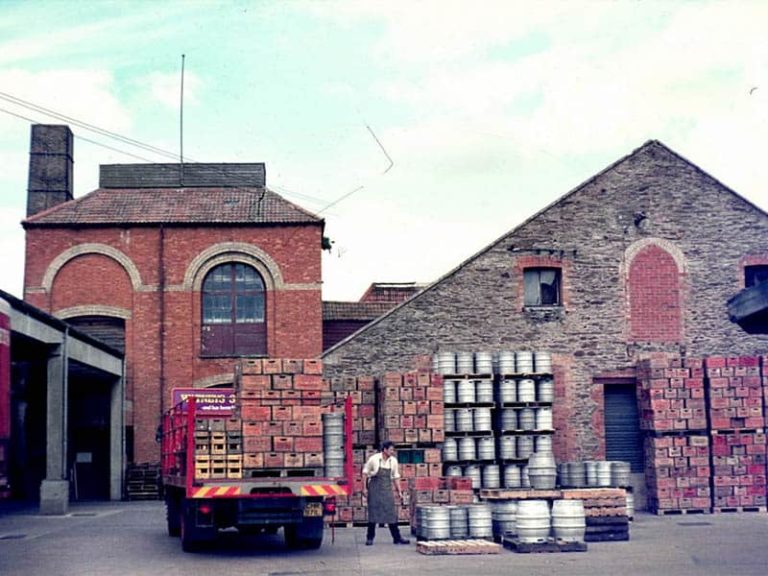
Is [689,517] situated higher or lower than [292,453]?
lower

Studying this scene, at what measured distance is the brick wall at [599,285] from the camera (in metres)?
26.9

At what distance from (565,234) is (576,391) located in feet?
12.5

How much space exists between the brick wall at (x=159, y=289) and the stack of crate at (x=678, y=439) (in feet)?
46.2

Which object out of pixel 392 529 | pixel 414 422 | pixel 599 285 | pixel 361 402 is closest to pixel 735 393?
pixel 599 285

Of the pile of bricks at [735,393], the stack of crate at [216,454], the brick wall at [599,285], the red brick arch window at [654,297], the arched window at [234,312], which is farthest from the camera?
the arched window at [234,312]

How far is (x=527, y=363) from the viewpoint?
24344 millimetres

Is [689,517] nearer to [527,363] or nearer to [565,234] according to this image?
[527,363]

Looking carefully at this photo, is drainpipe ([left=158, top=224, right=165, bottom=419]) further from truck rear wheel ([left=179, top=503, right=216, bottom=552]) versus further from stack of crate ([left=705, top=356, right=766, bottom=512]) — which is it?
truck rear wheel ([left=179, top=503, right=216, bottom=552])

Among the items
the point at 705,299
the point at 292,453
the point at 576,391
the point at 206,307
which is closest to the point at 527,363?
the point at 576,391

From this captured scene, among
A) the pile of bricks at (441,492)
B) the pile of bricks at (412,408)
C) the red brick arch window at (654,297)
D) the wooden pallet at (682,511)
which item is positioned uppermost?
the red brick arch window at (654,297)

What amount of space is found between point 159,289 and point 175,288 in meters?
0.50

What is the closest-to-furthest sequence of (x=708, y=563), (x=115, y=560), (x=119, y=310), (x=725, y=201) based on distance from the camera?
(x=708, y=563)
(x=115, y=560)
(x=725, y=201)
(x=119, y=310)

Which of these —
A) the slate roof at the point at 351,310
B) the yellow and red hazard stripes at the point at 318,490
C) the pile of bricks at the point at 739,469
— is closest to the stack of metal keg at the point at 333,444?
the yellow and red hazard stripes at the point at 318,490

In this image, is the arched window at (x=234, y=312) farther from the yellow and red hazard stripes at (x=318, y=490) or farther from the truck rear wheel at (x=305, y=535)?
the yellow and red hazard stripes at (x=318, y=490)
